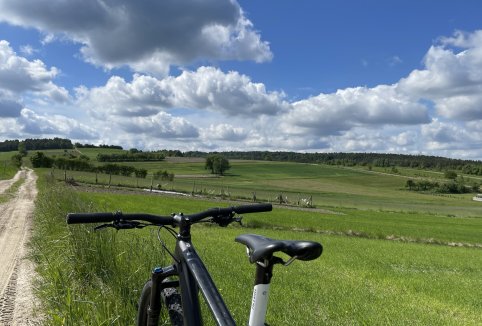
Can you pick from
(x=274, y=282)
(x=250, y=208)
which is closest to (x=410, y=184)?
(x=274, y=282)

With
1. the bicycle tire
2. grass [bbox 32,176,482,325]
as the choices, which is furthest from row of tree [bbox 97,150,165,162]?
the bicycle tire

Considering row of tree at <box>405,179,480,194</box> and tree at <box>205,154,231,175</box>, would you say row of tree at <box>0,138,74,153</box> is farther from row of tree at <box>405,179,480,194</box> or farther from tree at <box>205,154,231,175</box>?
row of tree at <box>405,179,480,194</box>

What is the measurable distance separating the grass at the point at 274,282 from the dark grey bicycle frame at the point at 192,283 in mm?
1716

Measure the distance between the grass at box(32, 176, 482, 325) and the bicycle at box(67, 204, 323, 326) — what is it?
1352 millimetres

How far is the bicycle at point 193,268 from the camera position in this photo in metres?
2.19

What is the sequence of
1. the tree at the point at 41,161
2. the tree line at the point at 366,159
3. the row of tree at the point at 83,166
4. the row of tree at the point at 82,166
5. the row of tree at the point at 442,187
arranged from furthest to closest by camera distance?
the tree line at the point at 366,159, the row of tree at the point at 442,187, the tree at the point at 41,161, the row of tree at the point at 82,166, the row of tree at the point at 83,166

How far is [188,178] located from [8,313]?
3577 inches

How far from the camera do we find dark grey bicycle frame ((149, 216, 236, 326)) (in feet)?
7.73

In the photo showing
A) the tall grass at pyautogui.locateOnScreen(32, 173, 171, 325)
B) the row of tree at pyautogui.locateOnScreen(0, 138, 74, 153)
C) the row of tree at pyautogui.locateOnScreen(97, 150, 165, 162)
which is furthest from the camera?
the row of tree at pyautogui.locateOnScreen(0, 138, 74, 153)

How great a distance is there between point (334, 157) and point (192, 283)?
18508cm

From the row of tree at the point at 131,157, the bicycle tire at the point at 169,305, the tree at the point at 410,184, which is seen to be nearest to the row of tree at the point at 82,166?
the row of tree at the point at 131,157

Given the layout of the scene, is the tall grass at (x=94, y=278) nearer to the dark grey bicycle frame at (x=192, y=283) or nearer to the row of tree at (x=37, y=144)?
the dark grey bicycle frame at (x=192, y=283)

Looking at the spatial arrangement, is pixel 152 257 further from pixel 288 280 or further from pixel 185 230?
pixel 288 280

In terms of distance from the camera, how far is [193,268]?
105 inches
